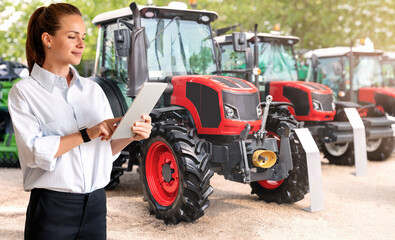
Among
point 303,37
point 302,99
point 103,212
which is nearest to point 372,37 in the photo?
point 303,37


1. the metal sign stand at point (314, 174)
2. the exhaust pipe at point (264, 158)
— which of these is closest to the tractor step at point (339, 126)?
the metal sign stand at point (314, 174)

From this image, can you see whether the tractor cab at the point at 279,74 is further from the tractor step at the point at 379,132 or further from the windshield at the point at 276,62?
the tractor step at the point at 379,132

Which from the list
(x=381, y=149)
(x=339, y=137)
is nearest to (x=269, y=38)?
(x=339, y=137)

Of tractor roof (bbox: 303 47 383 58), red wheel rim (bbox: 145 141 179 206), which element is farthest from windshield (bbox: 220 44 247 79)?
red wheel rim (bbox: 145 141 179 206)

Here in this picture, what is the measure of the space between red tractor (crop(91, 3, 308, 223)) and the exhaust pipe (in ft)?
0.03

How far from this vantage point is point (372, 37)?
827 inches

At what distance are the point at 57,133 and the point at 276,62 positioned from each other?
738 cm

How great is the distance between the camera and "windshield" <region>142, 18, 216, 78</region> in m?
5.55

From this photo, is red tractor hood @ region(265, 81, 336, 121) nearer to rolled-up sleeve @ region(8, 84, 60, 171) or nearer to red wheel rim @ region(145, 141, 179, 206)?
red wheel rim @ region(145, 141, 179, 206)

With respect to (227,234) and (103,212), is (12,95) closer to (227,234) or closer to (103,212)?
(103,212)

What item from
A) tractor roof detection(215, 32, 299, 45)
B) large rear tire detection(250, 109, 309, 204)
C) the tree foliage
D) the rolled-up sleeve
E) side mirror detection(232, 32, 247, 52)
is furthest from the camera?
the tree foliage

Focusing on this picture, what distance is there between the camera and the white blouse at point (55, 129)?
1.85 metres

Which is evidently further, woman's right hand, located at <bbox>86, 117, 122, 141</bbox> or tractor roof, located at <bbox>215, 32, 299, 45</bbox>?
tractor roof, located at <bbox>215, 32, 299, 45</bbox>

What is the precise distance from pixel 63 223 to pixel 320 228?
11.3ft
